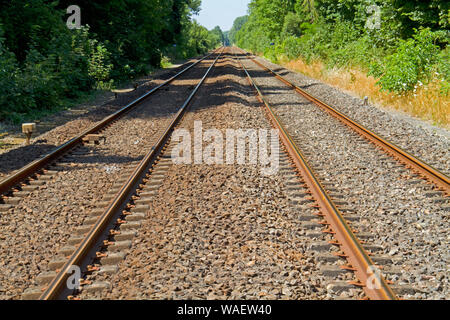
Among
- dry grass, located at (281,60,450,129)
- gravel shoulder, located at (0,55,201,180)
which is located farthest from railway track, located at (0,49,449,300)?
dry grass, located at (281,60,450,129)

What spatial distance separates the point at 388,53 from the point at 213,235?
16.6m

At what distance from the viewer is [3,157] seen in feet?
25.8

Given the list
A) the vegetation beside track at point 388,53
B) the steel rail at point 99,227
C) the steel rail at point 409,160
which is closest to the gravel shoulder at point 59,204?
the steel rail at point 99,227

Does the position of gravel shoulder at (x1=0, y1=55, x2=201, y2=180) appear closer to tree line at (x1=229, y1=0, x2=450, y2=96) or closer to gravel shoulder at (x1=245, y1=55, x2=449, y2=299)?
gravel shoulder at (x1=245, y1=55, x2=449, y2=299)

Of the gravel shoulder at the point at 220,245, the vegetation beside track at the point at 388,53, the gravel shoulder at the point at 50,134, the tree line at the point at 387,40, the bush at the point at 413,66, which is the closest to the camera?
the gravel shoulder at the point at 220,245

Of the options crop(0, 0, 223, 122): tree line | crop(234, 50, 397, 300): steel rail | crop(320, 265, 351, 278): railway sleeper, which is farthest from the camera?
crop(0, 0, 223, 122): tree line

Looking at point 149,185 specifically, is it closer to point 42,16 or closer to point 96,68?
point 42,16

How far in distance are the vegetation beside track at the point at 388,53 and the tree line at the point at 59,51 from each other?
11.7m

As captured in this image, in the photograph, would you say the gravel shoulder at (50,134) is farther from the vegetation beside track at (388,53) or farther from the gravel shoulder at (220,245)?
the vegetation beside track at (388,53)

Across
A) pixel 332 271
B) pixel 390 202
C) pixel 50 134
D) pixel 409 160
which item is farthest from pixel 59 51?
pixel 332 271

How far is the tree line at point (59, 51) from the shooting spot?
12234 mm

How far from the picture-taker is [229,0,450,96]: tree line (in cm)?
1271

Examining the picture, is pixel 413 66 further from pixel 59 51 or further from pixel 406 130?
pixel 59 51
